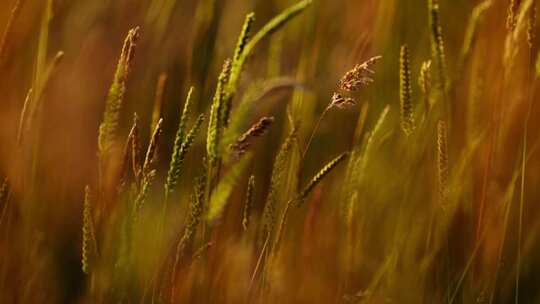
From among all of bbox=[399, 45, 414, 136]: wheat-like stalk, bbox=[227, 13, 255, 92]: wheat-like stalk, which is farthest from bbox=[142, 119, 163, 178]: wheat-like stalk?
bbox=[399, 45, 414, 136]: wheat-like stalk

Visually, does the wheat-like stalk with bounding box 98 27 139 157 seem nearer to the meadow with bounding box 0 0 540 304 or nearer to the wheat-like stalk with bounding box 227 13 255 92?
the meadow with bounding box 0 0 540 304

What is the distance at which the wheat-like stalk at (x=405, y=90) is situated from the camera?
923 millimetres

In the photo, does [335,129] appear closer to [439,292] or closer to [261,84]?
[439,292]

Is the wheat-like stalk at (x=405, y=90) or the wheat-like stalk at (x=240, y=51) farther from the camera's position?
the wheat-like stalk at (x=405, y=90)

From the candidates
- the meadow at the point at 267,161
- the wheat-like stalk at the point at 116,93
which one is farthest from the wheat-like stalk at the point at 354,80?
the wheat-like stalk at the point at 116,93

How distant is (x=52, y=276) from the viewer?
1.15 metres

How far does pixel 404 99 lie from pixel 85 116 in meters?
0.73

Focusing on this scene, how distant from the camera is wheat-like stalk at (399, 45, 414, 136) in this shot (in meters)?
0.92

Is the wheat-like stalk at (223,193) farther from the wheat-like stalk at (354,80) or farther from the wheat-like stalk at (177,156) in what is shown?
the wheat-like stalk at (354,80)

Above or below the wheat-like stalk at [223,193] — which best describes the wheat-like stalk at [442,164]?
above

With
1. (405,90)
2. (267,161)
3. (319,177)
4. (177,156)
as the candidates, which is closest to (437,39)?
(405,90)

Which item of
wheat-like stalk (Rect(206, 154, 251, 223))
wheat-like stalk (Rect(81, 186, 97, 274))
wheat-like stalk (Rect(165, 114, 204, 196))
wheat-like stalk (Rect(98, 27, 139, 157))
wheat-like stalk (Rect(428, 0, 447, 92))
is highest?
wheat-like stalk (Rect(428, 0, 447, 92))

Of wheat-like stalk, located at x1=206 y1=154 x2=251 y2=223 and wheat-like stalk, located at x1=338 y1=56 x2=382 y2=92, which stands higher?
wheat-like stalk, located at x1=338 y1=56 x2=382 y2=92

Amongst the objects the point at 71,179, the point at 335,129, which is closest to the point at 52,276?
the point at 71,179
